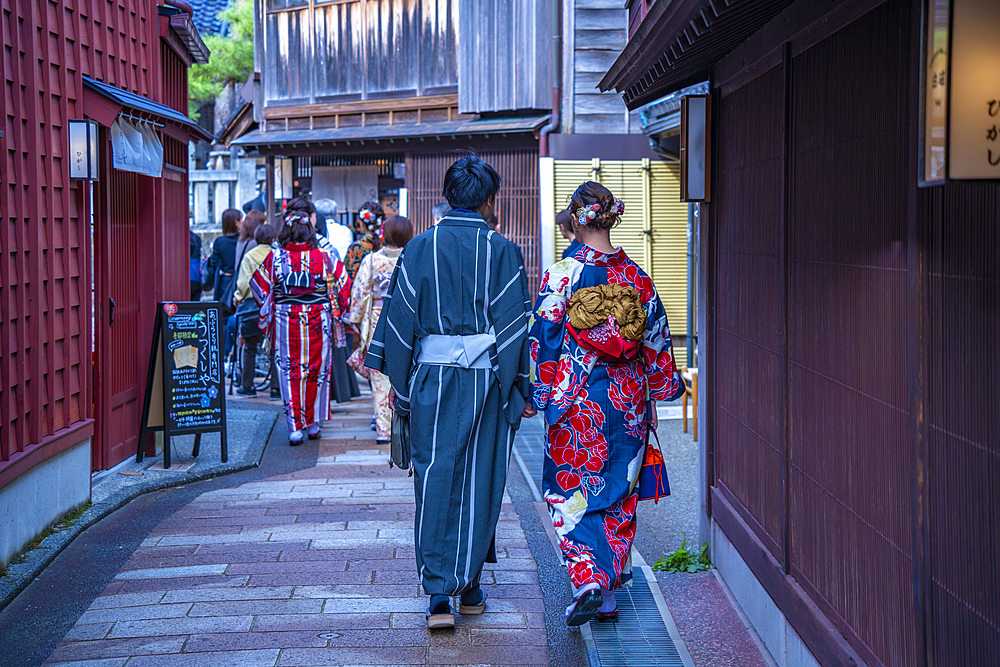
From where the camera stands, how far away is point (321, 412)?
941cm

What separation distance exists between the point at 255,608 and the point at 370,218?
6.29m

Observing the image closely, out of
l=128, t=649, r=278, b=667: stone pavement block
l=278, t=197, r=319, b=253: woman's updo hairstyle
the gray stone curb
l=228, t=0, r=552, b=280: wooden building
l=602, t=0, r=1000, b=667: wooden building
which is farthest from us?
l=228, t=0, r=552, b=280: wooden building

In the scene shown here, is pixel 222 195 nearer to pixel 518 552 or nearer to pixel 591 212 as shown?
pixel 518 552

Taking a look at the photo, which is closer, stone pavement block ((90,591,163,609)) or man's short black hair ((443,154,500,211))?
man's short black hair ((443,154,500,211))

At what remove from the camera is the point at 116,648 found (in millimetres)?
4297

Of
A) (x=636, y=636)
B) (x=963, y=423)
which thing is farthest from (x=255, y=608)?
(x=963, y=423)

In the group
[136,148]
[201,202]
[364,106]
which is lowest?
[136,148]

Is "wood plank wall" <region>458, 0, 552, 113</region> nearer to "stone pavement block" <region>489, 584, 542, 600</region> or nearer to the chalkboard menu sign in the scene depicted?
the chalkboard menu sign

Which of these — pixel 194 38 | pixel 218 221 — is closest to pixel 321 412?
pixel 194 38

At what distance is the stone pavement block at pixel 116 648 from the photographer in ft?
13.9

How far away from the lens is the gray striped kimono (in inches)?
178

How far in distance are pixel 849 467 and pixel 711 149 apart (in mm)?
2658

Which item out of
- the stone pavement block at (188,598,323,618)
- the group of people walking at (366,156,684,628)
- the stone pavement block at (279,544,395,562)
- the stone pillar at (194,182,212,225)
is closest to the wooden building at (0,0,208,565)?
the stone pavement block at (188,598,323,618)

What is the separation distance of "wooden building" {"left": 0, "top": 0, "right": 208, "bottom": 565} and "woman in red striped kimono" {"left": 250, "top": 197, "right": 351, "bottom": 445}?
99 cm
